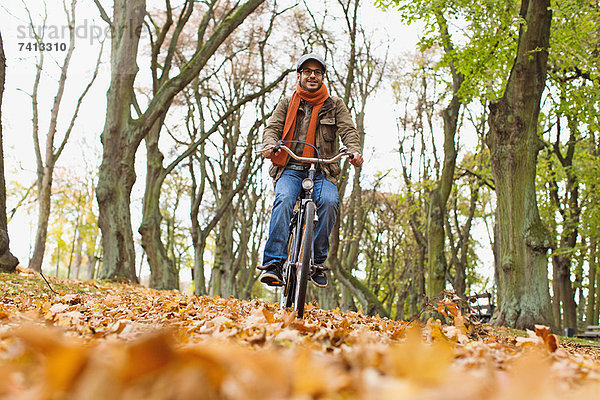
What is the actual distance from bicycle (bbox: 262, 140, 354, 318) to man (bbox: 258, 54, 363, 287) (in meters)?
0.08

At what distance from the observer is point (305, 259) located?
4.40 m

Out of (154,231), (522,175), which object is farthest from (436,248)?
(154,231)

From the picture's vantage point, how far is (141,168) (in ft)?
88.3

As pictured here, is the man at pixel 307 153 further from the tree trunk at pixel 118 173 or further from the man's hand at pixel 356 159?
the tree trunk at pixel 118 173

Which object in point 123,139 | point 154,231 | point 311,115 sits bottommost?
point 154,231

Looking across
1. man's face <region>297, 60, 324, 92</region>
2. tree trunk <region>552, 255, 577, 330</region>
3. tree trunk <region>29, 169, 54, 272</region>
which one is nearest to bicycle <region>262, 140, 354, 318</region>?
man's face <region>297, 60, 324, 92</region>

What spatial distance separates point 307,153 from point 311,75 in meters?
0.80

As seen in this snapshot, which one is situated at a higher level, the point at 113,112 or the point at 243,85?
the point at 243,85

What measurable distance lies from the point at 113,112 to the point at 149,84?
10218 millimetres

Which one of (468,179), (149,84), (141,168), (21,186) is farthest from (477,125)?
(21,186)

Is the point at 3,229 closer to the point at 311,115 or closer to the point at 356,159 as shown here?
the point at 311,115

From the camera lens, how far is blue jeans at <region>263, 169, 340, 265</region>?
193 inches

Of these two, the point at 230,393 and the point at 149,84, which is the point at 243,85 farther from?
the point at 230,393

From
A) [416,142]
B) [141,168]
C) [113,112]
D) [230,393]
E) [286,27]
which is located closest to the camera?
[230,393]
